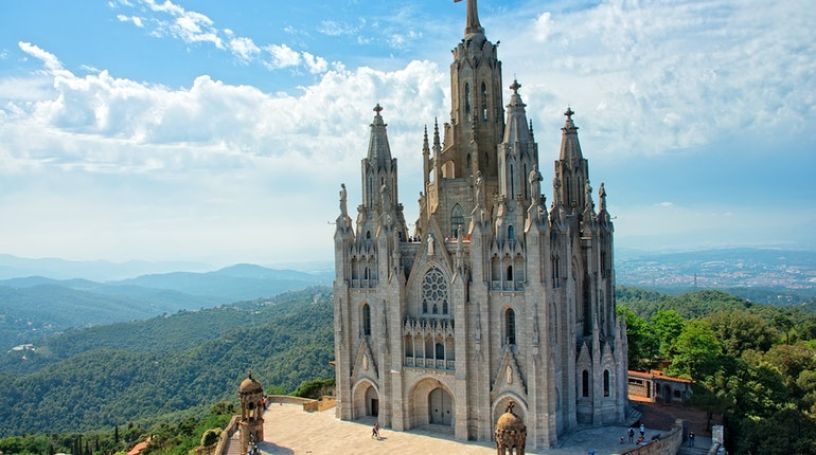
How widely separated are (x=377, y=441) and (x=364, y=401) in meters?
4.92

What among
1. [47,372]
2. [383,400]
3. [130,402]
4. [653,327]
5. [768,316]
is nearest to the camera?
[383,400]

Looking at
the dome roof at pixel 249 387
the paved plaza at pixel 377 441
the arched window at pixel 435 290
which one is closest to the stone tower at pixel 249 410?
the dome roof at pixel 249 387

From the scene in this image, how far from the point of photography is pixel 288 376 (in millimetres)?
100188

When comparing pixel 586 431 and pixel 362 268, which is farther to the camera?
pixel 362 268

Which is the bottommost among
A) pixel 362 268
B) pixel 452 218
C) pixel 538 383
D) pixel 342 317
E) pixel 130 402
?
pixel 130 402

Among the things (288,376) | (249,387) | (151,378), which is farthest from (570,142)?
(151,378)

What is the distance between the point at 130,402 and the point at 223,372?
15659 mm

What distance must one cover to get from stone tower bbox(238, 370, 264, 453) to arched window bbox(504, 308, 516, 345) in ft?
44.7

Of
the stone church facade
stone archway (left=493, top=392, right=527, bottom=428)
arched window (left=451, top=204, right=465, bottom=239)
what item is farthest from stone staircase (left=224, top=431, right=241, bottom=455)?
arched window (left=451, top=204, right=465, bottom=239)

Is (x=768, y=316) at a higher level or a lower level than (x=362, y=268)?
lower

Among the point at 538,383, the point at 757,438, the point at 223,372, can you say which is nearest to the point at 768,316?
the point at 757,438

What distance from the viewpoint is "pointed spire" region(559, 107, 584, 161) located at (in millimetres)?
40188

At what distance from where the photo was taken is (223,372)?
120 meters

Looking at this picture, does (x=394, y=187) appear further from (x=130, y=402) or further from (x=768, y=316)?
(x=130, y=402)
